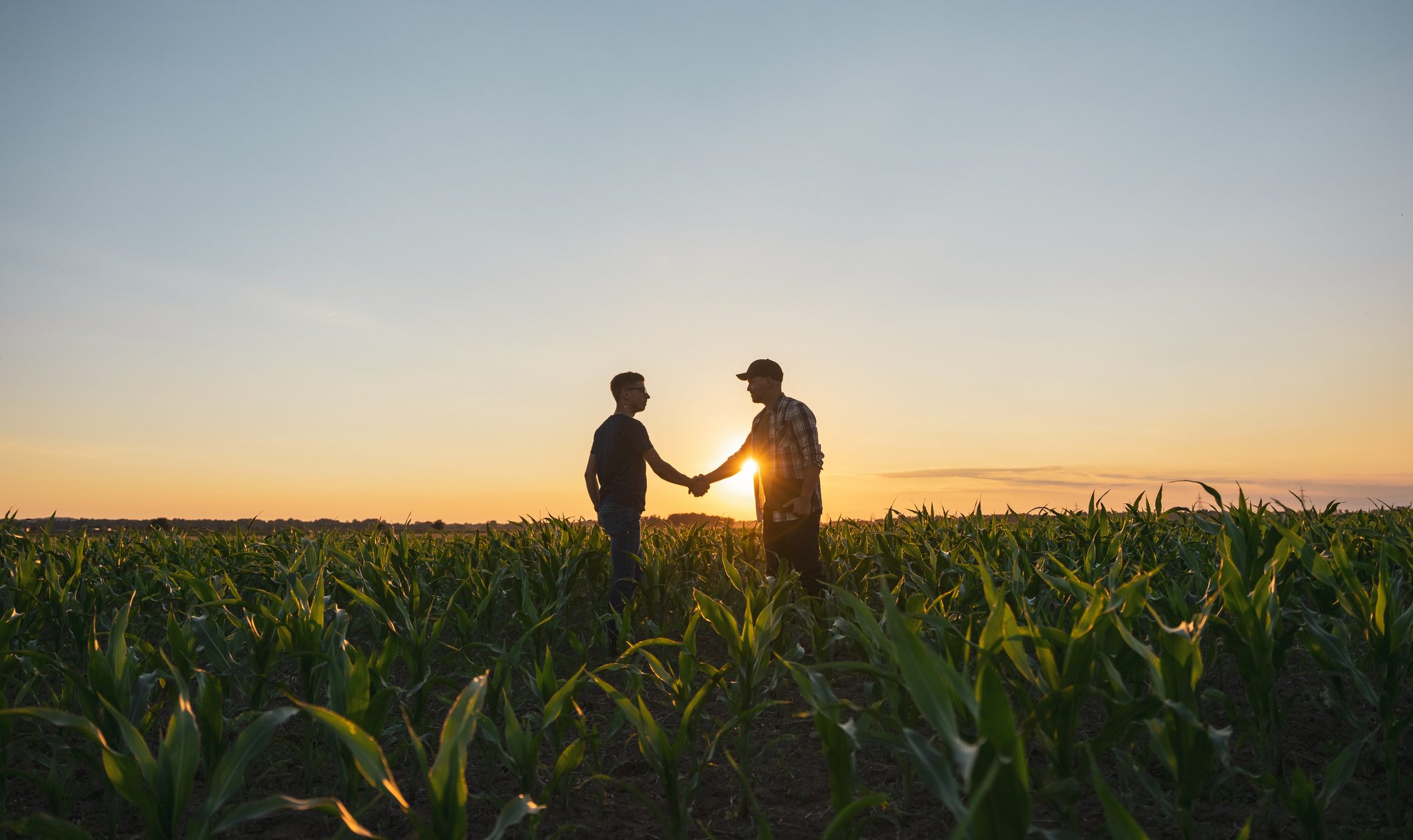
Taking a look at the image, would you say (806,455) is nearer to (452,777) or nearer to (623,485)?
(623,485)

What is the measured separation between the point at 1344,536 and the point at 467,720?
5.33m

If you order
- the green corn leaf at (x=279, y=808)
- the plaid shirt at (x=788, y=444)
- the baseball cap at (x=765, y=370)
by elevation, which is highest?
the baseball cap at (x=765, y=370)

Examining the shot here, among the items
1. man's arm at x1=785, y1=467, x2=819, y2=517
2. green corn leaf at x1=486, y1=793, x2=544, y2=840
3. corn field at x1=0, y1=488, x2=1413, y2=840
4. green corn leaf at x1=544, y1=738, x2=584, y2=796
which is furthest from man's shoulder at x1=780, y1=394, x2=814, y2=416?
green corn leaf at x1=486, y1=793, x2=544, y2=840

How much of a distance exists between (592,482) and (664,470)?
1.91 feet

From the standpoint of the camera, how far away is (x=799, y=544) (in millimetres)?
6320

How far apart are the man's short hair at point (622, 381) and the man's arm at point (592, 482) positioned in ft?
1.74

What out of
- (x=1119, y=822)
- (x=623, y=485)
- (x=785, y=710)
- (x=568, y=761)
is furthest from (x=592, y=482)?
(x=1119, y=822)

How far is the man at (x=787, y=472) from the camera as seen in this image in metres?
6.24

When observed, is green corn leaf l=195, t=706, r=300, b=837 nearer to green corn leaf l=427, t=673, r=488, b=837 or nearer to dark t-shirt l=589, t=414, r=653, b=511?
green corn leaf l=427, t=673, r=488, b=837

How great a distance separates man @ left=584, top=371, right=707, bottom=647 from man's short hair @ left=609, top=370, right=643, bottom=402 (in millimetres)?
82

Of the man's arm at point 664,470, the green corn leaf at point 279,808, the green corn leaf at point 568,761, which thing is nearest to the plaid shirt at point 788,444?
the man's arm at point 664,470

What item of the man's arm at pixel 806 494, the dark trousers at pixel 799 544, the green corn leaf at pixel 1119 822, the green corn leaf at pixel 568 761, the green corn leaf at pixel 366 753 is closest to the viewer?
the green corn leaf at pixel 1119 822

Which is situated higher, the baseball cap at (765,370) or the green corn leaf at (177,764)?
the baseball cap at (765,370)

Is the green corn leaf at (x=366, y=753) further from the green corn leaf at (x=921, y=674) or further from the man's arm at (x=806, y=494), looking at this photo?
the man's arm at (x=806, y=494)
